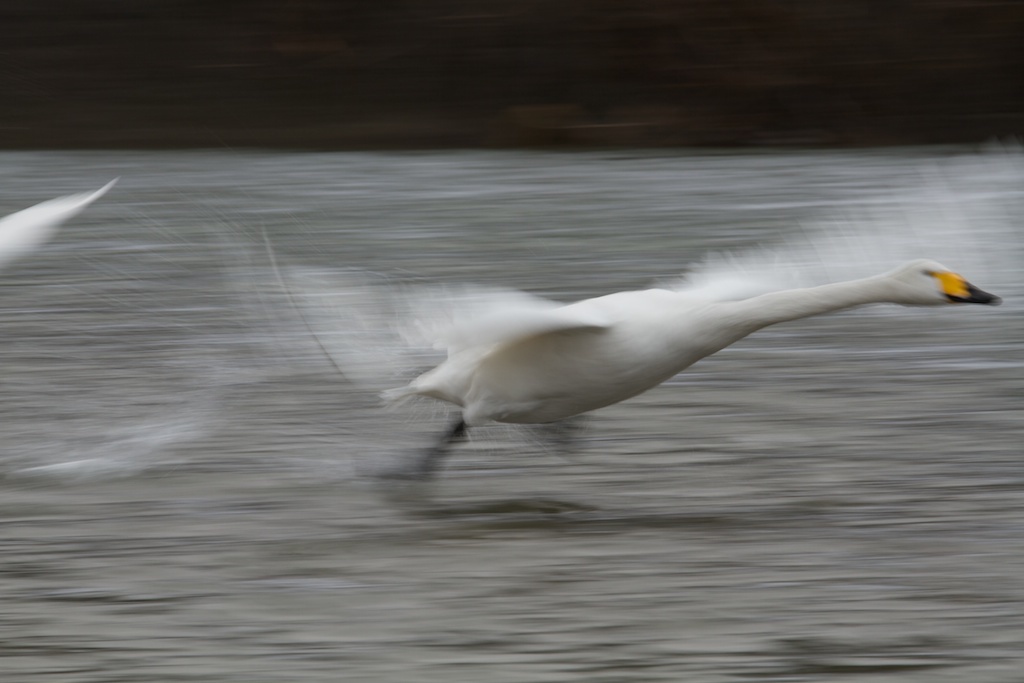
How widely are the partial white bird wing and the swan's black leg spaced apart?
552mm

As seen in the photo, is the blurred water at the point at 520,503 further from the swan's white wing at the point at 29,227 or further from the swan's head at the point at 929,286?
the swan's white wing at the point at 29,227

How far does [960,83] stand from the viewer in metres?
17.8

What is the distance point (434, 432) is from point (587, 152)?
35.4ft

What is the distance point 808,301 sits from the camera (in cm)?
527

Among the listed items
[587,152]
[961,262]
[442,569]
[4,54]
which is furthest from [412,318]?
[4,54]

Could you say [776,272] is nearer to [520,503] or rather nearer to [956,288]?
[956,288]

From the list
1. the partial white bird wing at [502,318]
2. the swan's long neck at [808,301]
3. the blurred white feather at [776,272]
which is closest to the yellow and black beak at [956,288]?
the swan's long neck at [808,301]

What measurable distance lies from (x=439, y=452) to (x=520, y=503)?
0.32 meters

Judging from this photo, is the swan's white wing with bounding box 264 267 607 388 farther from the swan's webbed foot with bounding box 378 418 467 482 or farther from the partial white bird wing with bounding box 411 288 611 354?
the swan's webbed foot with bounding box 378 418 467 482

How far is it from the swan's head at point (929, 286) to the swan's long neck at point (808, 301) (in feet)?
0.16

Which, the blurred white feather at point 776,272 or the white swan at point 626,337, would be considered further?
the blurred white feather at point 776,272

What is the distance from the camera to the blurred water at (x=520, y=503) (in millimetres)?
4348

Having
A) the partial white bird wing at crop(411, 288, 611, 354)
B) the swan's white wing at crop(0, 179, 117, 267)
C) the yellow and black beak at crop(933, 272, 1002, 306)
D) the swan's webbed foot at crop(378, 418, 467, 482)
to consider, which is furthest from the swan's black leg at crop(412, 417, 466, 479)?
the yellow and black beak at crop(933, 272, 1002, 306)

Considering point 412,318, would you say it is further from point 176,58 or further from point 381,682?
point 176,58
